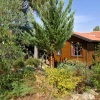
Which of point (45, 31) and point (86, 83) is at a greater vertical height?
point (45, 31)

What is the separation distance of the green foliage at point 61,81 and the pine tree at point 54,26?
582 centimetres

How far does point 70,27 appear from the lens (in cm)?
1614

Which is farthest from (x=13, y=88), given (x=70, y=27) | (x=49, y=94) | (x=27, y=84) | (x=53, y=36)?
(x=70, y=27)

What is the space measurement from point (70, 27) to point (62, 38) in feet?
3.83

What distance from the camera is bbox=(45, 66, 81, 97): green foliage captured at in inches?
379

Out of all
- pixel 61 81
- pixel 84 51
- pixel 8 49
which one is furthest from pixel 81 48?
pixel 8 49

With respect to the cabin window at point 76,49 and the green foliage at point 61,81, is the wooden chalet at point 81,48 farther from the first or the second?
the green foliage at point 61,81

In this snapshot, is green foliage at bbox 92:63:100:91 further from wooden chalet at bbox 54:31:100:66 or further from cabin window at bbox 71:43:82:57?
cabin window at bbox 71:43:82:57

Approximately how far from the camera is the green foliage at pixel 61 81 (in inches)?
379

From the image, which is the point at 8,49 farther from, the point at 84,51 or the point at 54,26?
the point at 84,51

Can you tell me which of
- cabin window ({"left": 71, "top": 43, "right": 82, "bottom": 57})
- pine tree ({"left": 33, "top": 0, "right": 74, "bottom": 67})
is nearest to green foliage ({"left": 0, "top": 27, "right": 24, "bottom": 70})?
pine tree ({"left": 33, "top": 0, "right": 74, "bottom": 67})

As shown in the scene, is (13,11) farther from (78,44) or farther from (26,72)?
(78,44)

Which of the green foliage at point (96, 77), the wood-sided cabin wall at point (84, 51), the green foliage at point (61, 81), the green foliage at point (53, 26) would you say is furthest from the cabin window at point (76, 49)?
the green foliage at point (61, 81)

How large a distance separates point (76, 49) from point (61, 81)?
49.2ft
